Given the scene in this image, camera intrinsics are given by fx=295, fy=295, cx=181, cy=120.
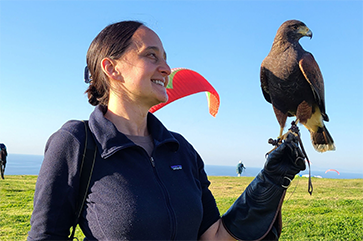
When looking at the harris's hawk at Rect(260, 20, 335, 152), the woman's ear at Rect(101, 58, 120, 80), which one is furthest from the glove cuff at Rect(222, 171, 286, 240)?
the harris's hawk at Rect(260, 20, 335, 152)

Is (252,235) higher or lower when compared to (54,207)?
lower

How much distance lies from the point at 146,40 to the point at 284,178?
99 centimetres

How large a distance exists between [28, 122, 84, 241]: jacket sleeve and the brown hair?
1.37 feet

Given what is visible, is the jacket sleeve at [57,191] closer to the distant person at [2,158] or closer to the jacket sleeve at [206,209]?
the jacket sleeve at [206,209]

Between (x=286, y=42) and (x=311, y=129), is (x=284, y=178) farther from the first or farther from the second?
(x=311, y=129)

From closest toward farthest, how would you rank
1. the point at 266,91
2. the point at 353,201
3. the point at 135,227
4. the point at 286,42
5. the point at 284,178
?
1. the point at 135,227
2. the point at 284,178
3. the point at 286,42
4. the point at 266,91
5. the point at 353,201

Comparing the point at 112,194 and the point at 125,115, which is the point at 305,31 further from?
the point at 112,194

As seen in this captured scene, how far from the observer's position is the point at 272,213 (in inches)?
59.8

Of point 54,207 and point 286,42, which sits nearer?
point 54,207

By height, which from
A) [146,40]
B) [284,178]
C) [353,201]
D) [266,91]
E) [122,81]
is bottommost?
[353,201]

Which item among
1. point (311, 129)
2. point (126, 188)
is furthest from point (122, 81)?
point (311, 129)

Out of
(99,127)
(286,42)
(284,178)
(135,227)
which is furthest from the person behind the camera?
(286,42)

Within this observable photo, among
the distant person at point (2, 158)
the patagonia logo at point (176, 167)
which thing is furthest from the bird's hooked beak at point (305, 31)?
the distant person at point (2, 158)

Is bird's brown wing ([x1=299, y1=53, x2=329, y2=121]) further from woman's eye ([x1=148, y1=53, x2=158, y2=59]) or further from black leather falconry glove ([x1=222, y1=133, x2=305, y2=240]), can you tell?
woman's eye ([x1=148, y1=53, x2=158, y2=59])
